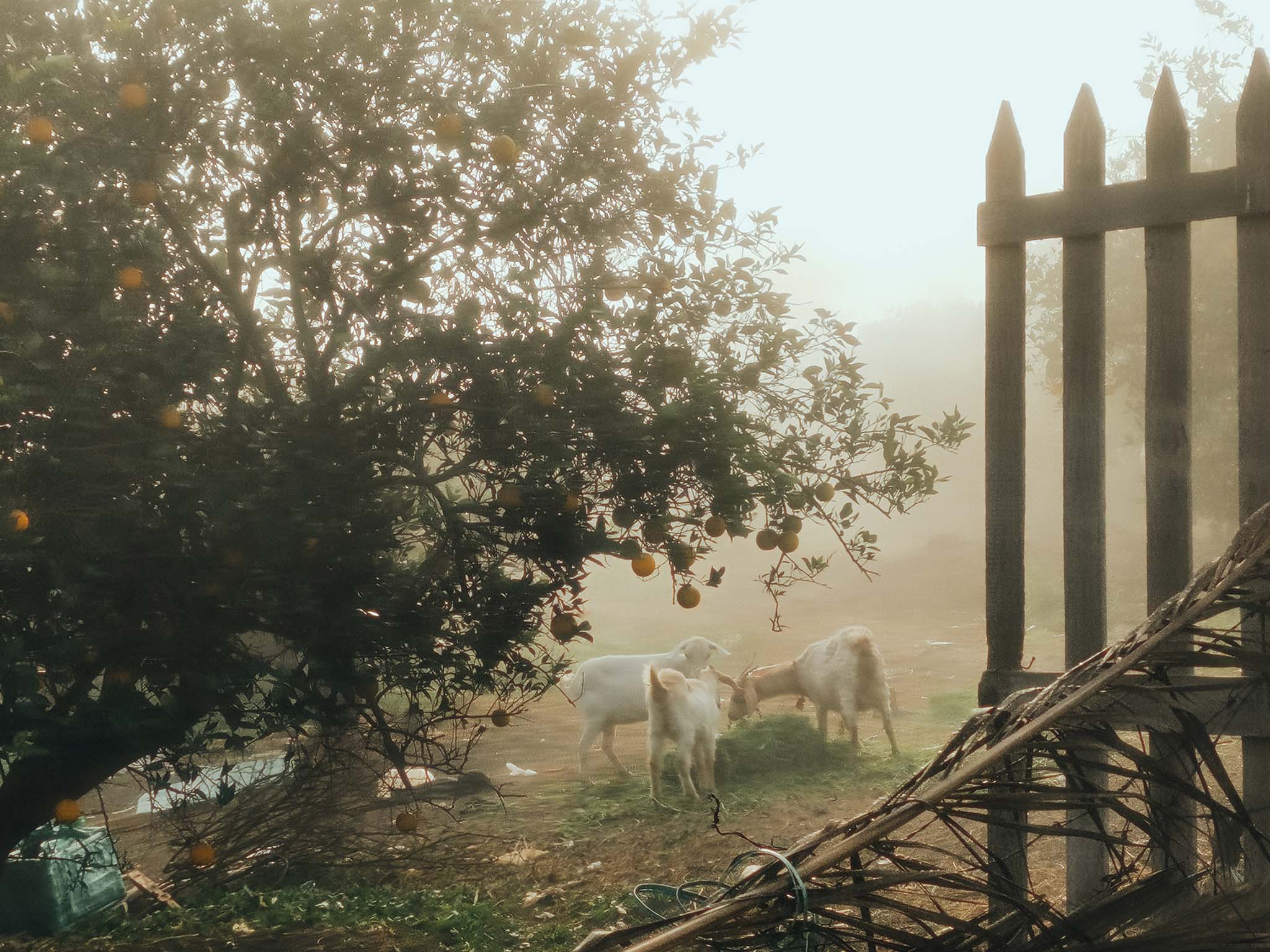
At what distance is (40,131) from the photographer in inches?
97.1

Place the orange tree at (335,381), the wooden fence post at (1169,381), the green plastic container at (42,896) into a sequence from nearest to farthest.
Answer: the orange tree at (335,381), the wooden fence post at (1169,381), the green plastic container at (42,896)

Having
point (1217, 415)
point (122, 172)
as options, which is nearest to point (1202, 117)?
point (1217, 415)

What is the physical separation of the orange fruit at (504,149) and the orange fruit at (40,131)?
107 centimetres

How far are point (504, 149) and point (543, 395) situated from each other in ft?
2.41

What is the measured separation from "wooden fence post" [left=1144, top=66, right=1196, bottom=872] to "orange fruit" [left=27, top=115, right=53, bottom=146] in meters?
2.91

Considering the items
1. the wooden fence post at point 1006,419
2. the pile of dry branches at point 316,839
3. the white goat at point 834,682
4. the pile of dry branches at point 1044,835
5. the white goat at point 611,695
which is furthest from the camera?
the white goat at point 834,682

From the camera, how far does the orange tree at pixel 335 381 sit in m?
2.37

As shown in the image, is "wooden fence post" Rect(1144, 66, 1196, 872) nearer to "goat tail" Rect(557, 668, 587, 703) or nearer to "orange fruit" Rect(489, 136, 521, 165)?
"orange fruit" Rect(489, 136, 521, 165)

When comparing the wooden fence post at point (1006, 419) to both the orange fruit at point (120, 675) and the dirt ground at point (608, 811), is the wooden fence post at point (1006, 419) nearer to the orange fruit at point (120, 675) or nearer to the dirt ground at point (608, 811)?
the dirt ground at point (608, 811)

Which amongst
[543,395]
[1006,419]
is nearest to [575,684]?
[1006,419]

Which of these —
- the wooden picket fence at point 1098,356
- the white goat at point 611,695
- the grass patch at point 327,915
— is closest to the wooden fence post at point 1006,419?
the wooden picket fence at point 1098,356

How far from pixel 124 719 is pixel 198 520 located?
48 cm

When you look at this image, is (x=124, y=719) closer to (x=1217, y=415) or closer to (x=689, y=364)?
(x=689, y=364)

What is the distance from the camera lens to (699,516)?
115 inches
